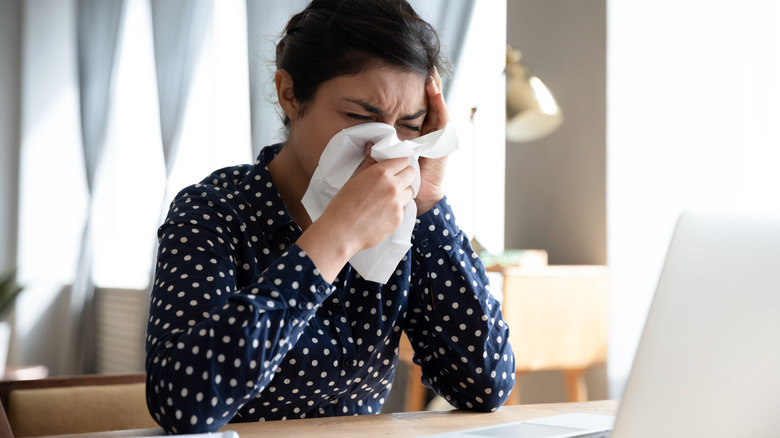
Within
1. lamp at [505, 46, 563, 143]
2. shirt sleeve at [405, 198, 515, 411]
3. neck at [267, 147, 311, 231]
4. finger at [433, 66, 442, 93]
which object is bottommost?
shirt sleeve at [405, 198, 515, 411]

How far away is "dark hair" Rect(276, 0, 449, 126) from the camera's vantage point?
111 cm

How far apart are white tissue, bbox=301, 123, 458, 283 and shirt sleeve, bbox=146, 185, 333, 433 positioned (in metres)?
0.21

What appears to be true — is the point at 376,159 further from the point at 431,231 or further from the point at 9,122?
the point at 9,122

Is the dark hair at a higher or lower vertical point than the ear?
higher

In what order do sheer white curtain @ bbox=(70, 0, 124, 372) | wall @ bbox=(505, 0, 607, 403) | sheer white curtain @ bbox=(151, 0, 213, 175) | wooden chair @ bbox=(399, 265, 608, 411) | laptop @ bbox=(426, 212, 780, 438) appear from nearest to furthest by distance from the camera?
laptop @ bbox=(426, 212, 780, 438) → wooden chair @ bbox=(399, 265, 608, 411) → wall @ bbox=(505, 0, 607, 403) → sheer white curtain @ bbox=(151, 0, 213, 175) → sheer white curtain @ bbox=(70, 0, 124, 372)

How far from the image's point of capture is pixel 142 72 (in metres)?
4.24

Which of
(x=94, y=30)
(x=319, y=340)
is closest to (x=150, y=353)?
(x=319, y=340)

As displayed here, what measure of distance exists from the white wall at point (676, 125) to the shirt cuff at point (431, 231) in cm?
120

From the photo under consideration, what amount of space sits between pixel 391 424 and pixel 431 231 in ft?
1.17

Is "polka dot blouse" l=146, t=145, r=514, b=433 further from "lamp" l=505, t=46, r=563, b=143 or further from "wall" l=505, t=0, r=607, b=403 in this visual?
"wall" l=505, t=0, r=607, b=403

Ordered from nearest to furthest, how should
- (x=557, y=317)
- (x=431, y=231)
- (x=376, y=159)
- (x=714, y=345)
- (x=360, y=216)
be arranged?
(x=714, y=345) → (x=360, y=216) → (x=376, y=159) → (x=431, y=231) → (x=557, y=317)

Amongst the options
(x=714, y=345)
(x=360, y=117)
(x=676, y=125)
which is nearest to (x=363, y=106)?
(x=360, y=117)

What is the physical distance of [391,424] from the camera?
0.93 meters

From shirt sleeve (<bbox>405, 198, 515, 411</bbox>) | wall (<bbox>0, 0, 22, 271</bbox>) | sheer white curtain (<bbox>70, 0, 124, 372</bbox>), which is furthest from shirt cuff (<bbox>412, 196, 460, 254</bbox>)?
wall (<bbox>0, 0, 22, 271</bbox>)
